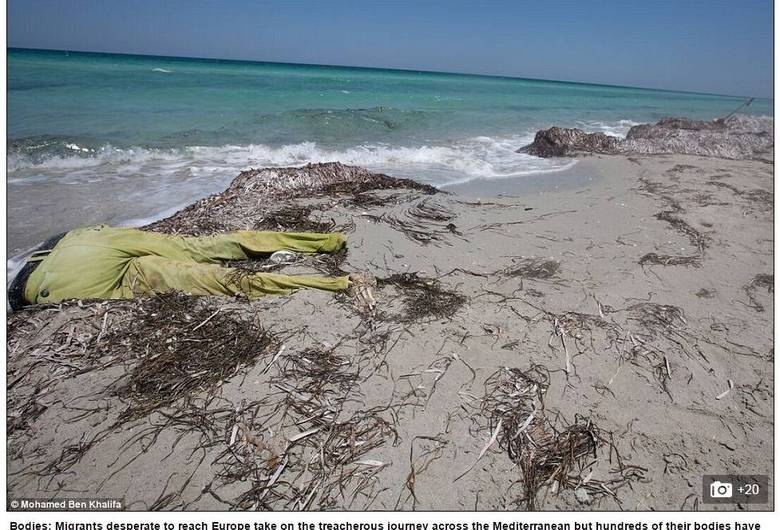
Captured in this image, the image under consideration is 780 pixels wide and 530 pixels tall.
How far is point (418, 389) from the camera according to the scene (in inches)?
105

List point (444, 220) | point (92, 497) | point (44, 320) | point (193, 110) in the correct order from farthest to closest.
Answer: point (193, 110), point (444, 220), point (44, 320), point (92, 497)

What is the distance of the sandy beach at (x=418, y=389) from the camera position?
2137 millimetres

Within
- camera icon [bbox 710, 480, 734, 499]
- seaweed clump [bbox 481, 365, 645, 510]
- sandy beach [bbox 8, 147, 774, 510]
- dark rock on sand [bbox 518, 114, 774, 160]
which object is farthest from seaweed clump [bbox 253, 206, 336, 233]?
dark rock on sand [bbox 518, 114, 774, 160]

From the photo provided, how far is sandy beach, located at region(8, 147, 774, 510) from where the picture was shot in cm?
214

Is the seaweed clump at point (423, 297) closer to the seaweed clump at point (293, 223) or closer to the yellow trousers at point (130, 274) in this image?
the yellow trousers at point (130, 274)

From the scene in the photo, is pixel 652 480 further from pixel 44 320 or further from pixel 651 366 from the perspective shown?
pixel 44 320

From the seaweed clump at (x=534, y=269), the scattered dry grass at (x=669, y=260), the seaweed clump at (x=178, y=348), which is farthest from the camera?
the scattered dry grass at (x=669, y=260)

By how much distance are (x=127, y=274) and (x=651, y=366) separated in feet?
14.0

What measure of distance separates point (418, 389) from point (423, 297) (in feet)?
3.63

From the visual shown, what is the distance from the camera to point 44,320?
3107 millimetres

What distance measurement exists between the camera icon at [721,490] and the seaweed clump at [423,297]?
189 centimetres

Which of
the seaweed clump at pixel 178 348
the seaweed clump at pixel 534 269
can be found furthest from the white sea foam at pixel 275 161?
the seaweed clump at pixel 178 348

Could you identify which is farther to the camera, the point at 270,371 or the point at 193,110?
the point at 193,110

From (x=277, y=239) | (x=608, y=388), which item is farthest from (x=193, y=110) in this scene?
(x=608, y=388)
